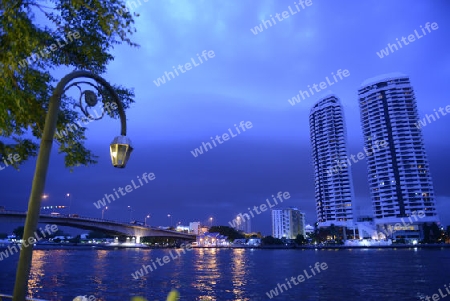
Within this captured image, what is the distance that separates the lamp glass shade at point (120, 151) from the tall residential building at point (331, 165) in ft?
547

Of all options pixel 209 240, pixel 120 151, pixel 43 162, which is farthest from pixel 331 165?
pixel 43 162

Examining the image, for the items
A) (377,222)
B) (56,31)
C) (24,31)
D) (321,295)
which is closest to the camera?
(24,31)

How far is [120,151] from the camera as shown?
5.01 m

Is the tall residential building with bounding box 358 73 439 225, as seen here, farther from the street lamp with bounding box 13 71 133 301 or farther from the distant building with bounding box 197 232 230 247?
the street lamp with bounding box 13 71 133 301

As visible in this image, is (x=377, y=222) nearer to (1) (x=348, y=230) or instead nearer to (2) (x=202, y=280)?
(1) (x=348, y=230)

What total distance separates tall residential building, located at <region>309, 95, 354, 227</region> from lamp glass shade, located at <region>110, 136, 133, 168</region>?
547 ft

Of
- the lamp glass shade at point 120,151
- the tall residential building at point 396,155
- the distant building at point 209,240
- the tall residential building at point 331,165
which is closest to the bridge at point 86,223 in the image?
the distant building at point 209,240

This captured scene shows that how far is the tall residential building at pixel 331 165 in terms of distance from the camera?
16238 centimetres

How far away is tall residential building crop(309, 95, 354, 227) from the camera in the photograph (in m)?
162

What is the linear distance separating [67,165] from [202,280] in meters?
33.0

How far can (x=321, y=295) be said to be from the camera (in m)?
28.7

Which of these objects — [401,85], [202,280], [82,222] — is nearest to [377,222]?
[401,85]

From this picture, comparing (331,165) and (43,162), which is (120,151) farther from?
(331,165)

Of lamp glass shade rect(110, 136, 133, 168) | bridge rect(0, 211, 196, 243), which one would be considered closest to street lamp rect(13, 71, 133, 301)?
lamp glass shade rect(110, 136, 133, 168)
